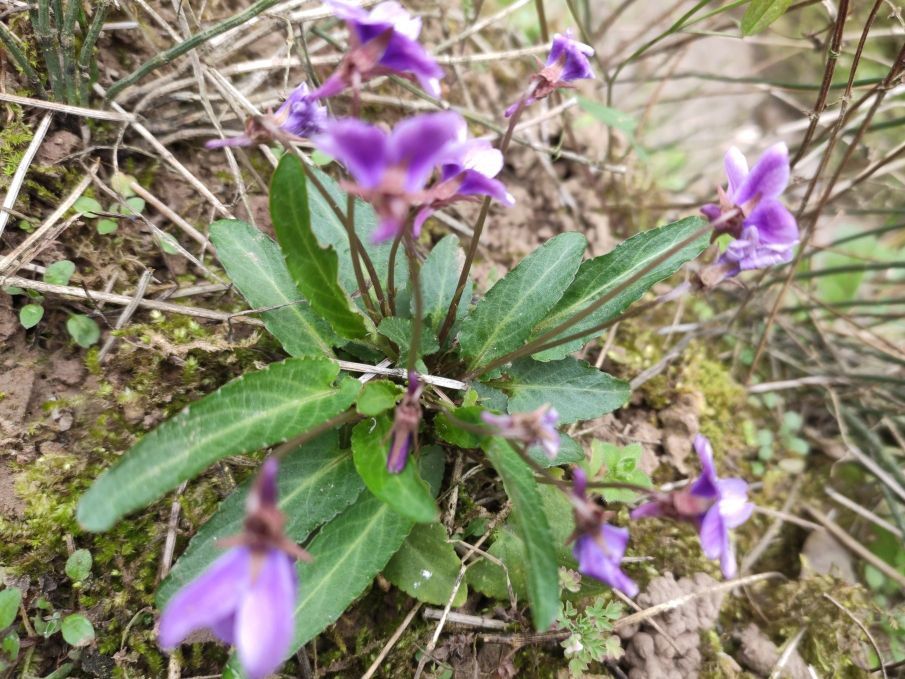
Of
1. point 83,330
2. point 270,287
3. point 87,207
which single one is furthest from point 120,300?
point 270,287

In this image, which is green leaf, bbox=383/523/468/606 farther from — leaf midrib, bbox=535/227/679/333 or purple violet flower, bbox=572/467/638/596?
leaf midrib, bbox=535/227/679/333

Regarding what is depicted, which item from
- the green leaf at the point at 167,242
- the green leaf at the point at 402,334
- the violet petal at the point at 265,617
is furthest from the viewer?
the green leaf at the point at 167,242

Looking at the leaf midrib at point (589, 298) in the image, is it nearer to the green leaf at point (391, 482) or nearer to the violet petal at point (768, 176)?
the violet petal at point (768, 176)

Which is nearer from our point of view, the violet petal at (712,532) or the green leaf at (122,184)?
the violet petal at (712,532)

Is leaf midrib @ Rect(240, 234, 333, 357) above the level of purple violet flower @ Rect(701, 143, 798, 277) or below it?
below

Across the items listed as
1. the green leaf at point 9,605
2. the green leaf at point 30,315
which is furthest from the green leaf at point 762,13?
the green leaf at point 9,605

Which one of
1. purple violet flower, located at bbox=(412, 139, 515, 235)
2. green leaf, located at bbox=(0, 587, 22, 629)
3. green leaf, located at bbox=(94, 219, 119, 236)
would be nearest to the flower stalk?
purple violet flower, located at bbox=(412, 139, 515, 235)

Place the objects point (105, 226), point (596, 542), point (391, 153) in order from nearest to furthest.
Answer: point (391, 153)
point (596, 542)
point (105, 226)

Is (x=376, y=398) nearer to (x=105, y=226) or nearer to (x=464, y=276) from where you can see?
(x=464, y=276)
